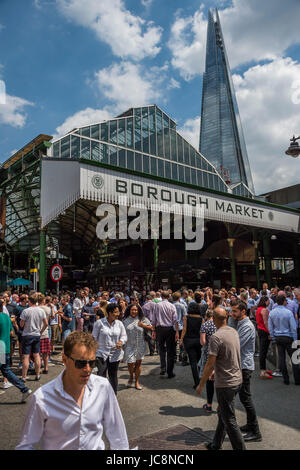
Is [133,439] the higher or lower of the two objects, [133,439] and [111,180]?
the lower

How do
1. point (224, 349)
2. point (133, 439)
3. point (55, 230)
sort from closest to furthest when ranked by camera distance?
point (224, 349) < point (133, 439) < point (55, 230)

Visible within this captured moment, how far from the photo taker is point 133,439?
4.30 meters

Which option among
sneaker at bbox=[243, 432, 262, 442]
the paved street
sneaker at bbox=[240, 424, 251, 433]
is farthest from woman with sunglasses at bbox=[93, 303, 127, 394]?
sneaker at bbox=[243, 432, 262, 442]

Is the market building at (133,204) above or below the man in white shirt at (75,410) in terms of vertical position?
above

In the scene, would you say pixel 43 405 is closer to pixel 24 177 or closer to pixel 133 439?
pixel 133 439

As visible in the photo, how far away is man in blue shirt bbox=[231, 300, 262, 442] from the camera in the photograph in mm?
4277

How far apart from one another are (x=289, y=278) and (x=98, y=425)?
116 ft

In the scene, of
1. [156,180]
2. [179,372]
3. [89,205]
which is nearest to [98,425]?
[179,372]

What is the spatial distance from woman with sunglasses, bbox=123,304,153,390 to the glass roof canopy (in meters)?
20.0

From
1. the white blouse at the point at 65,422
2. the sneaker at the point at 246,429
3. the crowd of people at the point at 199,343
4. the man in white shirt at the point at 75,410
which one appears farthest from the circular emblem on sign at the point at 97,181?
the white blouse at the point at 65,422

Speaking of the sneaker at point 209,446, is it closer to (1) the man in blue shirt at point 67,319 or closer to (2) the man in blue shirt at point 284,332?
(2) the man in blue shirt at point 284,332

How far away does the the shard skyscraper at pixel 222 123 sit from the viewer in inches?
5443

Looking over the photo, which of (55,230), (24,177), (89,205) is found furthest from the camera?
(55,230)

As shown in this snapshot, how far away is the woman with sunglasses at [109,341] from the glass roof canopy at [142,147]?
21.2 meters
